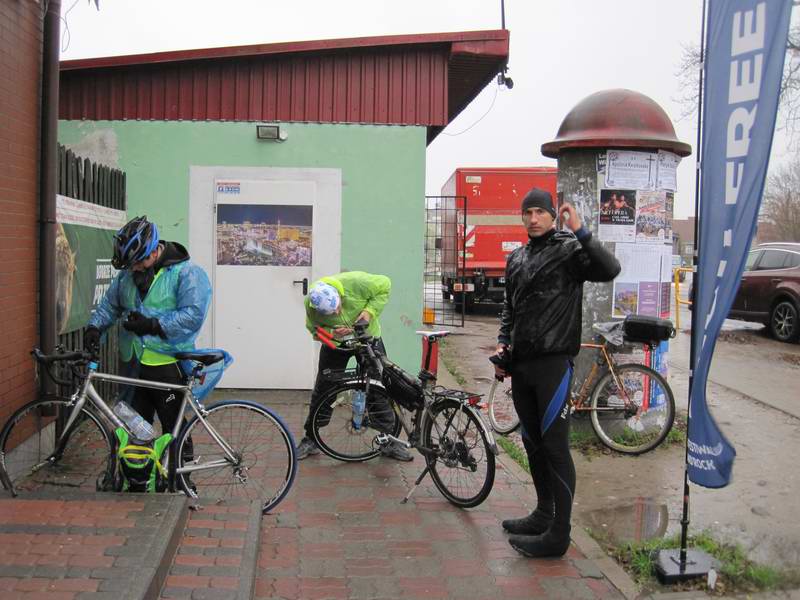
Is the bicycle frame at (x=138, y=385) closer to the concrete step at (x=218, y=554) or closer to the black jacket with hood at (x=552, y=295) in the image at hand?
the concrete step at (x=218, y=554)

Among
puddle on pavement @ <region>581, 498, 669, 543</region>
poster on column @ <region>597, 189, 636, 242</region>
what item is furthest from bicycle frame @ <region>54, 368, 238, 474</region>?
poster on column @ <region>597, 189, 636, 242</region>

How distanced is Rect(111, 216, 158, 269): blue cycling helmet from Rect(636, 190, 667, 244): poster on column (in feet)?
13.4

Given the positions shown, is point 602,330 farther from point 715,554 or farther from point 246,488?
point 246,488

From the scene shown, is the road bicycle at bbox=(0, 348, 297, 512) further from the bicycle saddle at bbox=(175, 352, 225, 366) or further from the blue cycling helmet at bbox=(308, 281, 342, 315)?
the blue cycling helmet at bbox=(308, 281, 342, 315)

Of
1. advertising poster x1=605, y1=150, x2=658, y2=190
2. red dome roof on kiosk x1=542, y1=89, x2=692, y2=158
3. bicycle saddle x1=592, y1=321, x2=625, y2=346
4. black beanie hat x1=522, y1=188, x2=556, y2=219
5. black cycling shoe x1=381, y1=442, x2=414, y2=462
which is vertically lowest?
black cycling shoe x1=381, y1=442, x2=414, y2=462

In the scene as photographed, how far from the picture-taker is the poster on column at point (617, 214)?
6.73 metres

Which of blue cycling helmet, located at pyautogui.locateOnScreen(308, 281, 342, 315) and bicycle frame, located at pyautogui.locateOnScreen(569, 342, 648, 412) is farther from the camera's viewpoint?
bicycle frame, located at pyautogui.locateOnScreen(569, 342, 648, 412)

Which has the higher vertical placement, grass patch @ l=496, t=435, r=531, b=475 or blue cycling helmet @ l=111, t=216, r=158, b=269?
blue cycling helmet @ l=111, t=216, r=158, b=269

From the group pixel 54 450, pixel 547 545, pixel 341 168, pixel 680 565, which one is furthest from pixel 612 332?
pixel 54 450

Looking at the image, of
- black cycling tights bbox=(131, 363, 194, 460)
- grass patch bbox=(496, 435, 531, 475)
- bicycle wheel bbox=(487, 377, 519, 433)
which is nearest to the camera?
black cycling tights bbox=(131, 363, 194, 460)

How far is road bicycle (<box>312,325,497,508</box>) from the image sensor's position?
5.11 m

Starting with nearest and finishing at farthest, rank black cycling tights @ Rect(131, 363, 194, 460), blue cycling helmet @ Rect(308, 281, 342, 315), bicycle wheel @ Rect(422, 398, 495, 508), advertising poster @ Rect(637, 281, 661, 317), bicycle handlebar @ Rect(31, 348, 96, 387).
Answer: bicycle handlebar @ Rect(31, 348, 96, 387), black cycling tights @ Rect(131, 363, 194, 460), bicycle wheel @ Rect(422, 398, 495, 508), blue cycling helmet @ Rect(308, 281, 342, 315), advertising poster @ Rect(637, 281, 661, 317)

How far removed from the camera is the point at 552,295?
443cm

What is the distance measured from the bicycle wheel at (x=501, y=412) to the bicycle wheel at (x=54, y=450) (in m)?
3.64
